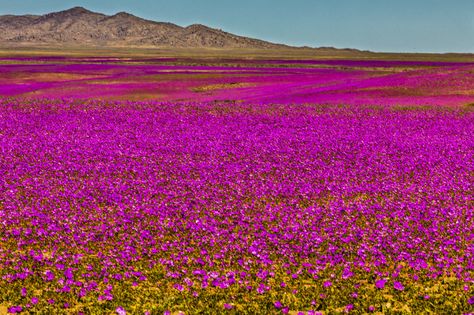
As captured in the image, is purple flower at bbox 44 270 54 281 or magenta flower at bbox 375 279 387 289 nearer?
magenta flower at bbox 375 279 387 289

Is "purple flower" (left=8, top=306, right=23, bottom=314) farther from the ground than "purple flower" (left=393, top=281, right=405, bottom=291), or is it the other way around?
"purple flower" (left=393, top=281, right=405, bottom=291)

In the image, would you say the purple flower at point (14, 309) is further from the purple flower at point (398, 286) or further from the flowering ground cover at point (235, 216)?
the purple flower at point (398, 286)

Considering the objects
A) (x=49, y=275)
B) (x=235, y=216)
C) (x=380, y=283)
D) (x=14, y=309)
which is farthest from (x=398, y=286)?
(x=14, y=309)

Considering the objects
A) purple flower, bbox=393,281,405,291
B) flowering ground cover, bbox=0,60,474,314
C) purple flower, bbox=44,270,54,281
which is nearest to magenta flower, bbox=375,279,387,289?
flowering ground cover, bbox=0,60,474,314

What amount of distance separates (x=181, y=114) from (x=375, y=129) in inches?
424

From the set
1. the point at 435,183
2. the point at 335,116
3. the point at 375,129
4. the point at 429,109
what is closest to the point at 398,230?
the point at 435,183

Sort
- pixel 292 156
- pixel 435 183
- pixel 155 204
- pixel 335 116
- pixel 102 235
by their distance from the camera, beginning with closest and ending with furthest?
pixel 102 235 → pixel 155 204 → pixel 435 183 → pixel 292 156 → pixel 335 116

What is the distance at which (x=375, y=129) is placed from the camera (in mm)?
26703

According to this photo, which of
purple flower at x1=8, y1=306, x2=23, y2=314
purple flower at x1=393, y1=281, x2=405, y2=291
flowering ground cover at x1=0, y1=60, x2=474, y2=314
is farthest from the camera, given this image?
flowering ground cover at x1=0, y1=60, x2=474, y2=314

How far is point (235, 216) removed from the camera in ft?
46.4

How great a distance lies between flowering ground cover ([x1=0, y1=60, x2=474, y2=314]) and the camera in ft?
33.2

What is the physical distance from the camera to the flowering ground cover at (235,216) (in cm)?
1012

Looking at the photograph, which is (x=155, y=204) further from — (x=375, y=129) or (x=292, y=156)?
(x=375, y=129)

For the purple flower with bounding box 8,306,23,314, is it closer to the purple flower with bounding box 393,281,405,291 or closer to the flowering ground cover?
the flowering ground cover
